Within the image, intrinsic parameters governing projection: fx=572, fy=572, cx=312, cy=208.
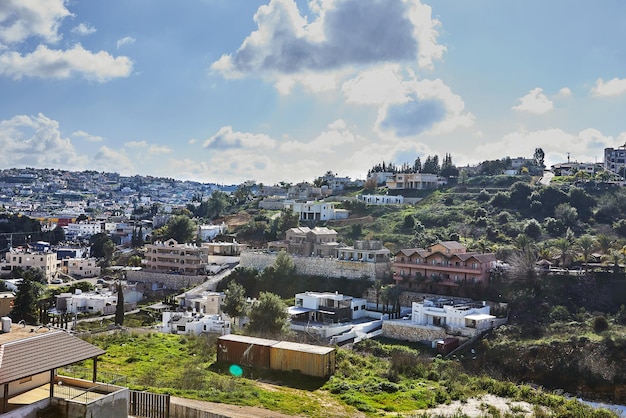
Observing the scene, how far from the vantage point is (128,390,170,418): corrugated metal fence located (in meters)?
14.8

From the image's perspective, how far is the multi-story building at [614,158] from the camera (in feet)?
245

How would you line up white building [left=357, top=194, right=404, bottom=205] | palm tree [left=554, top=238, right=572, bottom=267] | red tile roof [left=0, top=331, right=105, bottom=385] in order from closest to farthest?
red tile roof [left=0, top=331, right=105, bottom=385], palm tree [left=554, top=238, right=572, bottom=267], white building [left=357, top=194, right=404, bottom=205]

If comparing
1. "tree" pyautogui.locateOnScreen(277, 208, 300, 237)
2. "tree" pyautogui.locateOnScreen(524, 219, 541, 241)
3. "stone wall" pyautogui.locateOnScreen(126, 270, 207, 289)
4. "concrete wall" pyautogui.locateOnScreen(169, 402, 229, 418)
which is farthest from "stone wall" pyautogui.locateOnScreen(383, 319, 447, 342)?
"tree" pyautogui.locateOnScreen(277, 208, 300, 237)

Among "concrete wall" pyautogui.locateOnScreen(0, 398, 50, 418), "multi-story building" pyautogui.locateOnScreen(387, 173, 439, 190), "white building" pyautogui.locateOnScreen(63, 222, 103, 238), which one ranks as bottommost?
"concrete wall" pyautogui.locateOnScreen(0, 398, 50, 418)

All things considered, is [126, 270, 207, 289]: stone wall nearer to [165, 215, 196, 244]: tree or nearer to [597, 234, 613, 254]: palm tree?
[165, 215, 196, 244]: tree

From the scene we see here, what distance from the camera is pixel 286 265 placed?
42.4 meters

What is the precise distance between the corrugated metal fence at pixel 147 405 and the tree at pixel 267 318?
43.2 feet

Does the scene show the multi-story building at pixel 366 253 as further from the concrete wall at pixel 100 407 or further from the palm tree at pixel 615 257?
the concrete wall at pixel 100 407

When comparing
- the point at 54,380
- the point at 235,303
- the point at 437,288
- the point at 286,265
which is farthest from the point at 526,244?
the point at 54,380

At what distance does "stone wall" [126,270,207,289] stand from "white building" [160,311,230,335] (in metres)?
12.6

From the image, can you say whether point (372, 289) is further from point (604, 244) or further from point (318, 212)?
point (318, 212)

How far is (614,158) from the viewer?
75.6 metres

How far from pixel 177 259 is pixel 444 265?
75.8 feet

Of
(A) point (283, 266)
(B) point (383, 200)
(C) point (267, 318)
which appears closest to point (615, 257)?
(C) point (267, 318)
